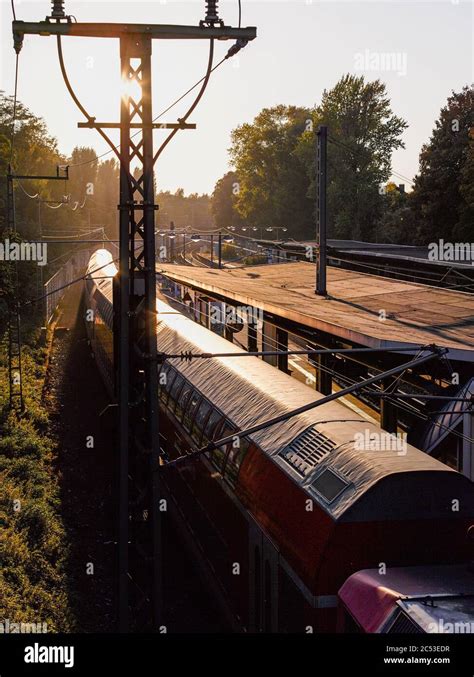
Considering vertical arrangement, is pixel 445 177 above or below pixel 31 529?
above

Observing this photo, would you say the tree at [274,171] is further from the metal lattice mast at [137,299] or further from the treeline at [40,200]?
the metal lattice mast at [137,299]

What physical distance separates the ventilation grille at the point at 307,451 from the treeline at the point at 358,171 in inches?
1010

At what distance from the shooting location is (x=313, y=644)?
8430 mm

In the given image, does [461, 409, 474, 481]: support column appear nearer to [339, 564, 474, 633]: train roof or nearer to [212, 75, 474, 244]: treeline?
[339, 564, 474, 633]: train roof

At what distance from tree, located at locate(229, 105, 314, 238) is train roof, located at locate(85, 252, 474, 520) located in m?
79.5

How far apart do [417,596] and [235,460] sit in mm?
4233

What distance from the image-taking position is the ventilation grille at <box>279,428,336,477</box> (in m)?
9.75

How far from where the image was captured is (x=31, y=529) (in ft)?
53.0

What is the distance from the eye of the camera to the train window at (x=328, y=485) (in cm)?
904

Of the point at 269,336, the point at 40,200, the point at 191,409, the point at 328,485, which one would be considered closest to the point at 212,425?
the point at 191,409

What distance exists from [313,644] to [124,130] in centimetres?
591

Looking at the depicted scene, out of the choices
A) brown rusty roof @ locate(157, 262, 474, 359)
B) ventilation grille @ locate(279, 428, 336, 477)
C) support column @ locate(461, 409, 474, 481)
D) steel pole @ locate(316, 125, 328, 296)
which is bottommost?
support column @ locate(461, 409, 474, 481)

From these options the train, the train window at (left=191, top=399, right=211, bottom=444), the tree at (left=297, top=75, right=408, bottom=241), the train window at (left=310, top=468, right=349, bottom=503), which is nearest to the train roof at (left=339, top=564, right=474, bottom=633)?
the train

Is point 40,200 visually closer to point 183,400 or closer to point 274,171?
point 183,400
